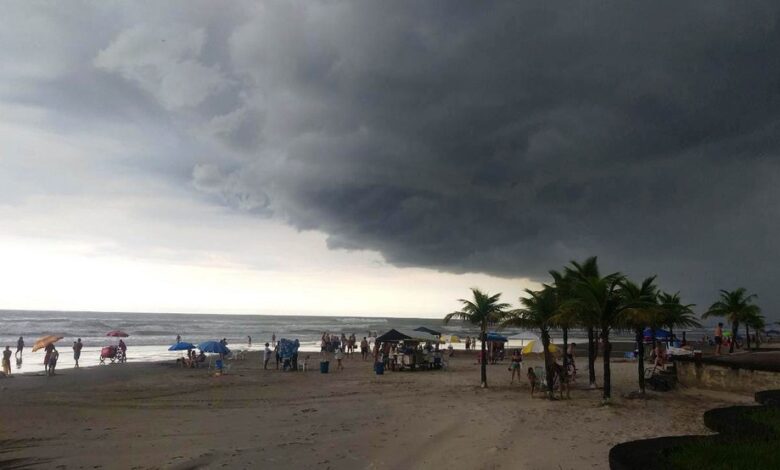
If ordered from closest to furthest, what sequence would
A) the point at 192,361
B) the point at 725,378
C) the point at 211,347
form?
the point at 725,378 → the point at 211,347 → the point at 192,361

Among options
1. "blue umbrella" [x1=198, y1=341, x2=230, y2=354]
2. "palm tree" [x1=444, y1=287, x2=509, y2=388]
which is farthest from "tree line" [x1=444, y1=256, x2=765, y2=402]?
"blue umbrella" [x1=198, y1=341, x2=230, y2=354]

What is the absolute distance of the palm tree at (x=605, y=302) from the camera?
15.9 meters

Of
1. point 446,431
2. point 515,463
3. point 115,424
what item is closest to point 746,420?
point 515,463

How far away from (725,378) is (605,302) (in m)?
6.30

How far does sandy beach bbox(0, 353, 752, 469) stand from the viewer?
10.3 meters

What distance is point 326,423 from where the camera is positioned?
1386 centimetres

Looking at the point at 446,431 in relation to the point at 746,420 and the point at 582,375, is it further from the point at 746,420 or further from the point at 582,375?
the point at 582,375

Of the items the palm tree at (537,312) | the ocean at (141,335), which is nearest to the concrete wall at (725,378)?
the palm tree at (537,312)

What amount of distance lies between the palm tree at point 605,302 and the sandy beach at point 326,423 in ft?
5.43

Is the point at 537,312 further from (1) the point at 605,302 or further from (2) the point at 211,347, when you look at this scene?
(2) the point at 211,347

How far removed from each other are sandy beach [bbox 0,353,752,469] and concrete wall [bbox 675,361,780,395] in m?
0.60

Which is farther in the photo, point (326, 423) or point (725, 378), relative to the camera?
point (725, 378)

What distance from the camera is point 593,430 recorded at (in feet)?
40.5

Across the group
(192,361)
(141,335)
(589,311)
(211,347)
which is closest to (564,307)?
(589,311)
